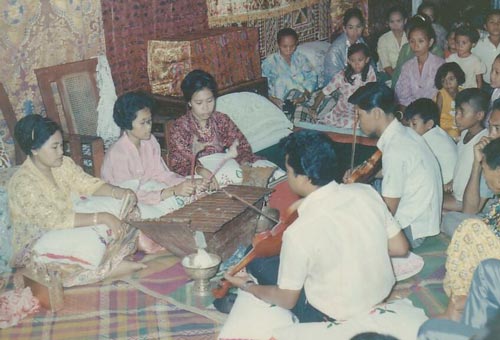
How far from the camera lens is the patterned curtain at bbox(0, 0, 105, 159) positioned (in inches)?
198

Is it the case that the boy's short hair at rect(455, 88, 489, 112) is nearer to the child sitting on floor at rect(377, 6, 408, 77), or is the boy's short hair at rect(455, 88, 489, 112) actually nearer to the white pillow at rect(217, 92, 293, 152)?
the white pillow at rect(217, 92, 293, 152)

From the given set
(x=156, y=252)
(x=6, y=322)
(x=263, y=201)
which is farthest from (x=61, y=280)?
(x=263, y=201)

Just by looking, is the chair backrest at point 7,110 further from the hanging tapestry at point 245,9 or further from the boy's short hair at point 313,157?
the boy's short hair at point 313,157

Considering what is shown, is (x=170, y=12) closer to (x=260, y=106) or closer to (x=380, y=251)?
(x=260, y=106)

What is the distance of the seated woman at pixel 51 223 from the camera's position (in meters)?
3.93

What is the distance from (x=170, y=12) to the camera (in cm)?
619

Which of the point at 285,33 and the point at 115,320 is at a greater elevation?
the point at 285,33

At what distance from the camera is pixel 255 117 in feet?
20.5

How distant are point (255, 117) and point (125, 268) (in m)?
2.52

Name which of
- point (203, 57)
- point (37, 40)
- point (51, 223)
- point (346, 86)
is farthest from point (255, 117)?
point (51, 223)

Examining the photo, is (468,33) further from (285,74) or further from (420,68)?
(285,74)

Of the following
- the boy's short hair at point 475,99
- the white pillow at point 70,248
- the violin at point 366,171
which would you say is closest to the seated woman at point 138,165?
the white pillow at point 70,248

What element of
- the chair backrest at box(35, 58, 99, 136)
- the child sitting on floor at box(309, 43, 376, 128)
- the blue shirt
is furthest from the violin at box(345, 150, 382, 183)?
the blue shirt

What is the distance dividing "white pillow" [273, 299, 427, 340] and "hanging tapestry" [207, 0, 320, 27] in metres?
4.41
